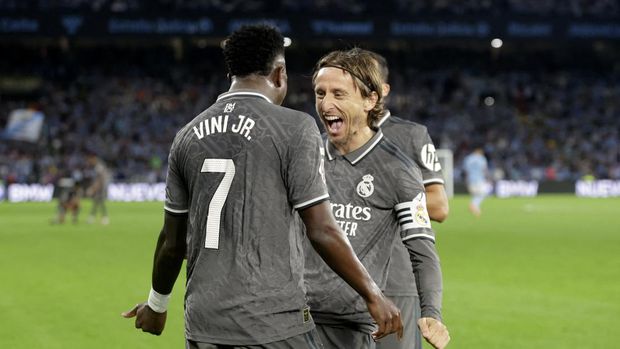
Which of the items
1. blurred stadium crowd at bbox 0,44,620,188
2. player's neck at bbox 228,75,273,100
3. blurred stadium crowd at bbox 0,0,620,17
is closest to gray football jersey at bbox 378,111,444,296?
player's neck at bbox 228,75,273,100

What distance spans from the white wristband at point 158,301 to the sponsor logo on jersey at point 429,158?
2.06m

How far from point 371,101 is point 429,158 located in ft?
4.17

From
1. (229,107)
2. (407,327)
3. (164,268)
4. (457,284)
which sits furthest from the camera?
(457,284)

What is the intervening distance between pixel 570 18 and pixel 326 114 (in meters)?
48.6

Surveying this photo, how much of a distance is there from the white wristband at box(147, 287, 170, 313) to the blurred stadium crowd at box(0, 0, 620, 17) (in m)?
45.2

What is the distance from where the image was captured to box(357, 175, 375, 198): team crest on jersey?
14.5 feet

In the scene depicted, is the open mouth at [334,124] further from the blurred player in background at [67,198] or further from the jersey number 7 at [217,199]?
the blurred player in background at [67,198]

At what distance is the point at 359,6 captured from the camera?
167ft

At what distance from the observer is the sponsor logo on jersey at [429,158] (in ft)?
18.3

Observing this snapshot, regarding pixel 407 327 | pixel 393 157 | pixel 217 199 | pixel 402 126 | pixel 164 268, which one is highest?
pixel 402 126

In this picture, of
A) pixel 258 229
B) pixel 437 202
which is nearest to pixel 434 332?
pixel 258 229

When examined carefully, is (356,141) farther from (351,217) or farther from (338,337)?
(338,337)

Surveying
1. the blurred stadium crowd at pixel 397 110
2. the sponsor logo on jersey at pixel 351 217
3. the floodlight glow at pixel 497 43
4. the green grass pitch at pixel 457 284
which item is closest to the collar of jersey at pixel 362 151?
the sponsor logo on jersey at pixel 351 217

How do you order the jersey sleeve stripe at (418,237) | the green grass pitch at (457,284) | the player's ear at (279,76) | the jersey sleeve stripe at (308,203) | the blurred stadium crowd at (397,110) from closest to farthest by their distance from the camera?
the jersey sleeve stripe at (308,203) < the player's ear at (279,76) < the jersey sleeve stripe at (418,237) < the green grass pitch at (457,284) < the blurred stadium crowd at (397,110)
